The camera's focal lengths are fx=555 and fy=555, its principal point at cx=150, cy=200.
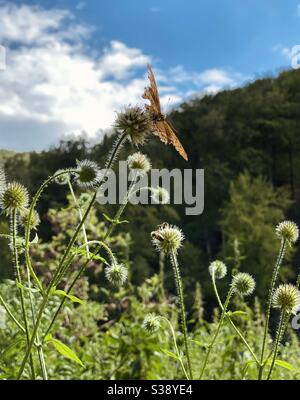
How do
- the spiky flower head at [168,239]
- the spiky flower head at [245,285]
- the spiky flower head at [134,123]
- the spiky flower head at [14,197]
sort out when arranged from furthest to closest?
the spiky flower head at [245,285] → the spiky flower head at [168,239] → the spiky flower head at [14,197] → the spiky flower head at [134,123]

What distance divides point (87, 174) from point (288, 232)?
20.2 inches

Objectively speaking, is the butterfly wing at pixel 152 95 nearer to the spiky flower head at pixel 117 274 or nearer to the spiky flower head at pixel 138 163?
the spiky flower head at pixel 138 163

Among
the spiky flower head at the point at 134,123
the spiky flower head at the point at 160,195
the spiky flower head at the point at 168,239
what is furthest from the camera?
the spiky flower head at the point at 160,195

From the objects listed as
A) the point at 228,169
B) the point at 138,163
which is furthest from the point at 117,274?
the point at 228,169

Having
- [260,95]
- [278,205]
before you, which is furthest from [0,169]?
[260,95]

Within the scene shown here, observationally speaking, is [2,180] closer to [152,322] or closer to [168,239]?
[168,239]

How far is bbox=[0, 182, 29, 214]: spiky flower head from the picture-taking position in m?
1.04

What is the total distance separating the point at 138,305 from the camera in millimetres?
3906

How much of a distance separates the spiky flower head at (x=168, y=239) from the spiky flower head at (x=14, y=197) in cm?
29

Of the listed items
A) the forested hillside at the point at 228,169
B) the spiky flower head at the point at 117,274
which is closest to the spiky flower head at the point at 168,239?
the spiky flower head at the point at 117,274

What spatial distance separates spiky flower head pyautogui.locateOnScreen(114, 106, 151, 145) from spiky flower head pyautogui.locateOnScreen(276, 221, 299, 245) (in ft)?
1.40

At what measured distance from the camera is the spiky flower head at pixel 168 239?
116 centimetres

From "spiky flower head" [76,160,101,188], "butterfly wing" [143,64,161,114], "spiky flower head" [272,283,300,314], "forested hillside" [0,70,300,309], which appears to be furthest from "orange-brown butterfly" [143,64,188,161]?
"forested hillside" [0,70,300,309]
